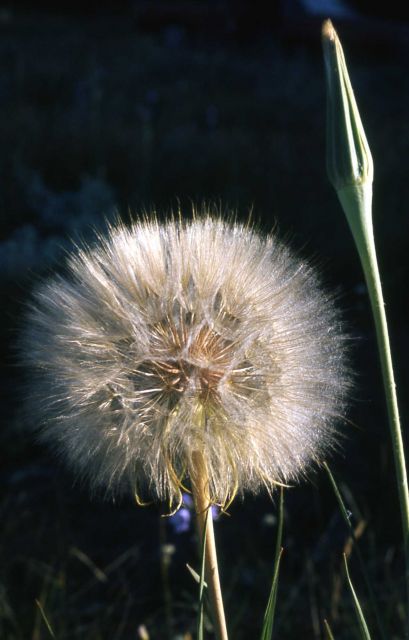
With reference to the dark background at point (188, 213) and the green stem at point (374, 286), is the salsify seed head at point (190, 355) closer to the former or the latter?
the dark background at point (188, 213)

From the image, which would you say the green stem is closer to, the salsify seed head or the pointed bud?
the pointed bud

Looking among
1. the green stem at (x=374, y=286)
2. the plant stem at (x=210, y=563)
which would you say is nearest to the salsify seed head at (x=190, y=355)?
the plant stem at (x=210, y=563)

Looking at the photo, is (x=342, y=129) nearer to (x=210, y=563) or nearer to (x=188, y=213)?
(x=210, y=563)

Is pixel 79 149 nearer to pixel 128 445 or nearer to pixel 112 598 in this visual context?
pixel 112 598

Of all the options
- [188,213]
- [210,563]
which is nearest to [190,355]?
[210,563]

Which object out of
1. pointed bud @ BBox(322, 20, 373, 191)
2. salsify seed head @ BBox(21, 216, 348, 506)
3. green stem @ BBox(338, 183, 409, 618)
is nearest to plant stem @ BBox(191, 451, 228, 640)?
salsify seed head @ BBox(21, 216, 348, 506)
